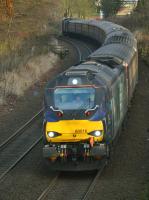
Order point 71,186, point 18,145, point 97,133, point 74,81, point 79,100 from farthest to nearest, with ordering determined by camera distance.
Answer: point 18,145 < point 74,81 < point 79,100 < point 97,133 < point 71,186

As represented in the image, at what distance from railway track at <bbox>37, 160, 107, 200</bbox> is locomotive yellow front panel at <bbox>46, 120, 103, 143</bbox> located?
1001 mm

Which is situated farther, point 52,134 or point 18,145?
point 18,145

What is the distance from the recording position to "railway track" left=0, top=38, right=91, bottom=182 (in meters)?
15.6

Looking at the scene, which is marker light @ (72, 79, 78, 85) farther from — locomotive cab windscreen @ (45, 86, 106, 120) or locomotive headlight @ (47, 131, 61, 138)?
locomotive headlight @ (47, 131, 61, 138)

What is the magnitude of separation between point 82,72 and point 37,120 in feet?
24.2

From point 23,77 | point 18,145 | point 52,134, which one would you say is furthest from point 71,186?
point 23,77

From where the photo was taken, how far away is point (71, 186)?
13.3m

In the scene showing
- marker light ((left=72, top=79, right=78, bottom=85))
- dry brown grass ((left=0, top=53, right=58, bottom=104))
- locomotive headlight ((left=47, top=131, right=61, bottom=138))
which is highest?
marker light ((left=72, top=79, right=78, bottom=85))

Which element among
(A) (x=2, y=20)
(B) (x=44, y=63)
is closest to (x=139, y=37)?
(B) (x=44, y=63)

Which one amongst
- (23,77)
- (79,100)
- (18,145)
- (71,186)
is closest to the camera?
(71,186)

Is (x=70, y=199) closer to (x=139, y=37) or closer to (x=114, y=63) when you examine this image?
(x=114, y=63)

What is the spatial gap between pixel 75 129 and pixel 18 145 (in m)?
4.88

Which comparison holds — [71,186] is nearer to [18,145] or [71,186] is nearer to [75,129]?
[75,129]

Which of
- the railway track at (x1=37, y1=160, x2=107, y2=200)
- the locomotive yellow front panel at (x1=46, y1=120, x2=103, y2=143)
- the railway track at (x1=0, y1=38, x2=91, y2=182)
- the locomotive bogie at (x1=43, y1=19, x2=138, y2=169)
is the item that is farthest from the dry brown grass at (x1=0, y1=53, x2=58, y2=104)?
the locomotive yellow front panel at (x1=46, y1=120, x2=103, y2=143)
